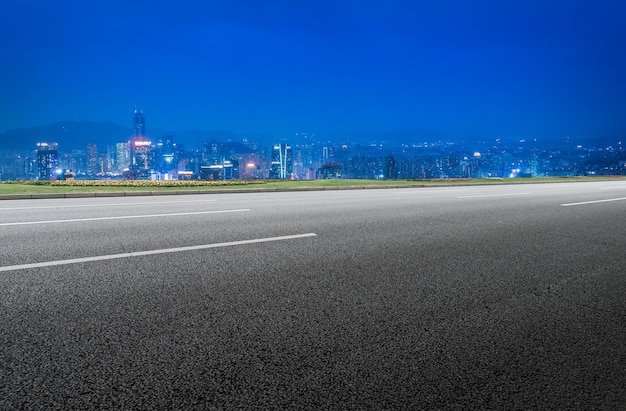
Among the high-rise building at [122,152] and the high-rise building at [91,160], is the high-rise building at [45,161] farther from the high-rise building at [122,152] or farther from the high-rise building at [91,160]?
the high-rise building at [122,152]

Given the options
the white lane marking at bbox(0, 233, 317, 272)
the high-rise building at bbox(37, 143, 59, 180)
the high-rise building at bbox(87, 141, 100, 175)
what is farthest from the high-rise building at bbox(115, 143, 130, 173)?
the white lane marking at bbox(0, 233, 317, 272)

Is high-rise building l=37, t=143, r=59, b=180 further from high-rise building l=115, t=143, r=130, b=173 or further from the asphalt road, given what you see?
high-rise building l=115, t=143, r=130, b=173

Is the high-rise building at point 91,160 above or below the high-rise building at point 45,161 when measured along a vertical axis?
above

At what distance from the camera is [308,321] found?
2.98 metres

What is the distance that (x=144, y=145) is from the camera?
84062 millimetres

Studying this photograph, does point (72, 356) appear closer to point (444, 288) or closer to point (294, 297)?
point (294, 297)

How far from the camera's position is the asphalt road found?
2096mm

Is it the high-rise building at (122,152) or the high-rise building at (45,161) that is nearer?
the high-rise building at (45,161)

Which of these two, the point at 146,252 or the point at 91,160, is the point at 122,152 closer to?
the point at 91,160

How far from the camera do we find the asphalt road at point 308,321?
2.10 m

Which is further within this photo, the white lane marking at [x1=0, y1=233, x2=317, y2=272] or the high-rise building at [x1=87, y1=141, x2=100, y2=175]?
the high-rise building at [x1=87, y1=141, x2=100, y2=175]

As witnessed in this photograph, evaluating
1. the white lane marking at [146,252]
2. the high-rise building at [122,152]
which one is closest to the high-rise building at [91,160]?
the high-rise building at [122,152]

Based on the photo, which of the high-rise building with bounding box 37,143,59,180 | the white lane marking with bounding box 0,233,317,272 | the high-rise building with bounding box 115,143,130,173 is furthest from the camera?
the high-rise building with bounding box 115,143,130,173

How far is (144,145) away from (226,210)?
8277 cm
